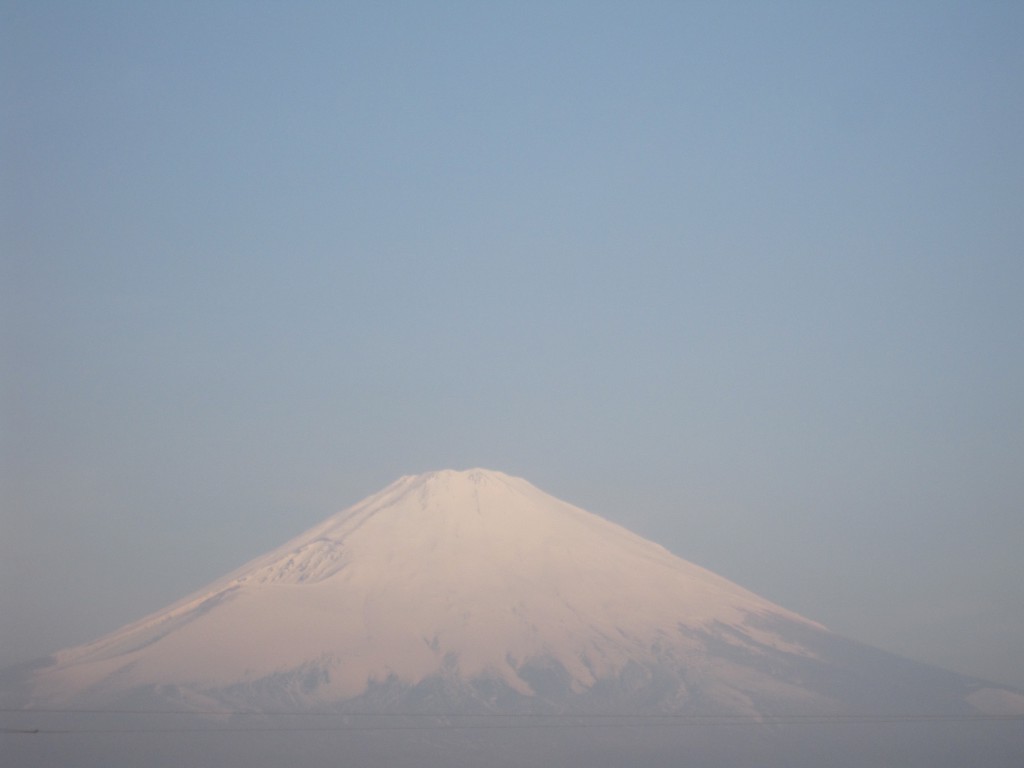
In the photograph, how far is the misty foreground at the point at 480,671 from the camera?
8806 cm

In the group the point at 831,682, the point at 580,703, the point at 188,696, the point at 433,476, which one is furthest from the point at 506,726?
the point at 433,476

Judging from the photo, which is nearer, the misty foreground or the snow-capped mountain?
the misty foreground

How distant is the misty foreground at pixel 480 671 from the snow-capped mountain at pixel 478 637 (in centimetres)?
25

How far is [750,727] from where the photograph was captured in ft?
310

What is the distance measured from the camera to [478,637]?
108000 mm

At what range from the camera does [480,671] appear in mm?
101750

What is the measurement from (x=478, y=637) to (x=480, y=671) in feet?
21.2

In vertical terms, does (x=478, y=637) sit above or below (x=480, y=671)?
above

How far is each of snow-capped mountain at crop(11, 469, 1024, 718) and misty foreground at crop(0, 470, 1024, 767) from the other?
10.0 inches

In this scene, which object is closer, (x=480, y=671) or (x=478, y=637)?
(x=480, y=671)

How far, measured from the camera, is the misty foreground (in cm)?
8806

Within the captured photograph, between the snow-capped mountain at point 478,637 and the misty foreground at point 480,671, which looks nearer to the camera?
the misty foreground at point 480,671

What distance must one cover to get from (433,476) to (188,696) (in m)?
42.4

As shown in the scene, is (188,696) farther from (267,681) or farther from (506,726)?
(506,726)
